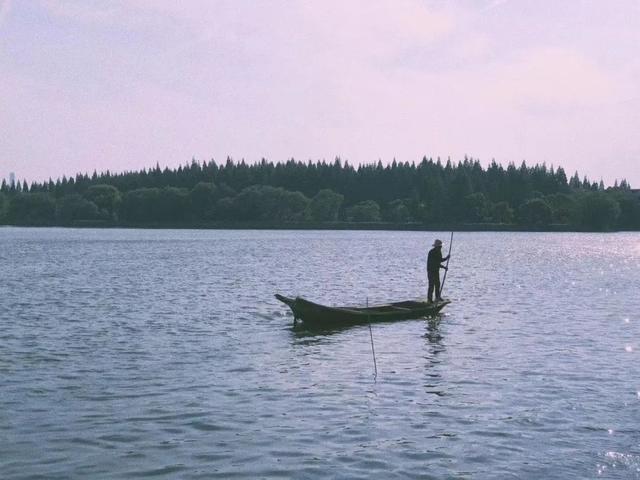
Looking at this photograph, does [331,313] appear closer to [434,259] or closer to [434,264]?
[434,259]

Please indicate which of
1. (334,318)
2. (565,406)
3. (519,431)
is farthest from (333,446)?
(334,318)

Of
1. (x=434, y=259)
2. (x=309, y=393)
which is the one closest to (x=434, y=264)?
(x=434, y=259)

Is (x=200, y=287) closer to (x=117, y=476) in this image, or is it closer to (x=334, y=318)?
(x=334, y=318)

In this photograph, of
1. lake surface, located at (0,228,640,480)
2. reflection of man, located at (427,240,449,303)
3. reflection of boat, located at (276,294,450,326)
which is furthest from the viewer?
reflection of man, located at (427,240,449,303)

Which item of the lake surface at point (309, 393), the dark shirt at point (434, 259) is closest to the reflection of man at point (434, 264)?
the dark shirt at point (434, 259)

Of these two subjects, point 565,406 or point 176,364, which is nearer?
point 565,406

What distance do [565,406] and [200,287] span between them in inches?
1423

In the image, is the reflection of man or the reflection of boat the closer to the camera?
the reflection of boat

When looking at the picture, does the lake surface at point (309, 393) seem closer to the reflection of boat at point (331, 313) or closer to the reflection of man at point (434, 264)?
the reflection of boat at point (331, 313)

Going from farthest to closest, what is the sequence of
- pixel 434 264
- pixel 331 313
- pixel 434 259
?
1. pixel 434 264
2. pixel 434 259
3. pixel 331 313

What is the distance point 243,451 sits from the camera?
13.5 m

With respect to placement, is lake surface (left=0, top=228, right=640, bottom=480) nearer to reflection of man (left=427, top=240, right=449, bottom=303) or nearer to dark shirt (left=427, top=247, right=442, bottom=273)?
reflection of man (left=427, top=240, right=449, bottom=303)

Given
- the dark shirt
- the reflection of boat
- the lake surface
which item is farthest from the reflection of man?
the reflection of boat

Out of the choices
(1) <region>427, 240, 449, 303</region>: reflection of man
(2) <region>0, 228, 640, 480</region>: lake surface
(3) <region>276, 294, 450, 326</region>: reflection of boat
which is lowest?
(2) <region>0, 228, 640, 480</region>: lake surface
